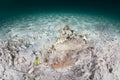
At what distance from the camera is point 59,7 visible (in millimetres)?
6164

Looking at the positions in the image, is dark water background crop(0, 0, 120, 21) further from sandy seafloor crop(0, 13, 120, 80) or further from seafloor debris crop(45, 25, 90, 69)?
seafloor debris crop(45, 25, 90, 69)

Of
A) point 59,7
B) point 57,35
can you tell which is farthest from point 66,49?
point 59,7

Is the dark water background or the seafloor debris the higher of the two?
the dark water background

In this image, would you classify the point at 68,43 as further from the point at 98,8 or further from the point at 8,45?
the point at 98,8

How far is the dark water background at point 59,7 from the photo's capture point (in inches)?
232

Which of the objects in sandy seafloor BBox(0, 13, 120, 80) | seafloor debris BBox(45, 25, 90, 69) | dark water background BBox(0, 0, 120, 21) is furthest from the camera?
dark water background BBox(0, 0, 120, 21)

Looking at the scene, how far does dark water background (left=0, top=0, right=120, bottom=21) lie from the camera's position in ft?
19.3

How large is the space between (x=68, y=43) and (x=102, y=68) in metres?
0.92

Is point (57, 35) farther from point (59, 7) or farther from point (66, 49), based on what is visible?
point (59, 7)

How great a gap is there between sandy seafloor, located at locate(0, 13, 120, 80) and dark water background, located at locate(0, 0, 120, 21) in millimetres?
388

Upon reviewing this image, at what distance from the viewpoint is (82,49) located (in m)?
3.89

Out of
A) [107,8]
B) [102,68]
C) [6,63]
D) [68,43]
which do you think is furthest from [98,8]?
[6,63]

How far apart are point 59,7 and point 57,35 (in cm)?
A: 197

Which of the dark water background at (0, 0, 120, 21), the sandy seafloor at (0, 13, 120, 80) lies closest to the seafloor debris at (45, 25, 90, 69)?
the sandy seafloor at (0, 13, 120, 80)
